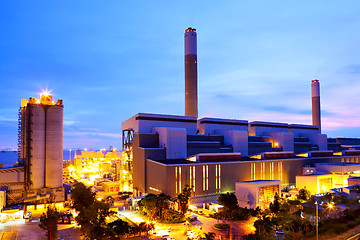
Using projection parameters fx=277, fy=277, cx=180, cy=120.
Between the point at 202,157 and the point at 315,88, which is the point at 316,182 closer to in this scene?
the point at 202,157

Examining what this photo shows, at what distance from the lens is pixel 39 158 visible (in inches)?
2569

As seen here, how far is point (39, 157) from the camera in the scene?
6531cm

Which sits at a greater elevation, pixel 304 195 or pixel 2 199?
pixel 2 199

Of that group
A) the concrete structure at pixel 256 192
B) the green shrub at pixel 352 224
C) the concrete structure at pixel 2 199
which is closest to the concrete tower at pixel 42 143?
the concrete structure at pixel 2 199

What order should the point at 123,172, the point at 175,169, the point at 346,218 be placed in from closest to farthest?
the point at 346,218 < the point at 175,169 < the point at 123,172

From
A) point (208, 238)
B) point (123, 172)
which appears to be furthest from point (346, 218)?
point (123, 172)

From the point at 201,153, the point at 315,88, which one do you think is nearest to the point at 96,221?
the point at 201,153

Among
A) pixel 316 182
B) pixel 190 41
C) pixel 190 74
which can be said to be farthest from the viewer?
pixel 190 41

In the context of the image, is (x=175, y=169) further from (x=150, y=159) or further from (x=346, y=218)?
(x=346, y=218)

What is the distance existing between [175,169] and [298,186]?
124 ft

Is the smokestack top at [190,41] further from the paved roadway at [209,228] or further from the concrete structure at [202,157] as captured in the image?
the paved roadway at [209,228]

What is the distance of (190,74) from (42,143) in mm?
51702

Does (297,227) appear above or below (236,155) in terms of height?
below

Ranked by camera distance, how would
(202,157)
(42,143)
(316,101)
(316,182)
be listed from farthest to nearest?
1. (316,101)
2. (316,182)
3. (202,157)
4. (42,143)
